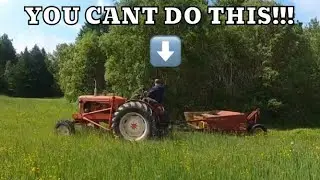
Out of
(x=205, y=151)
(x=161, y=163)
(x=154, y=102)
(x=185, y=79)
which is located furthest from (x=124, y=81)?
(x=161, y=163)

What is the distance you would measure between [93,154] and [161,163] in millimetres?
1432

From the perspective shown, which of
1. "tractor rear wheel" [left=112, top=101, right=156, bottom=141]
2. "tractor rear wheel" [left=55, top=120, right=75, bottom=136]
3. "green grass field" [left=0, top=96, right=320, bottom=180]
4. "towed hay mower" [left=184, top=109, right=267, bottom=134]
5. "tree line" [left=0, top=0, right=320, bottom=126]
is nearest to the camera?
"green grass field" [left=0, top=96, right=320, bottom=180]

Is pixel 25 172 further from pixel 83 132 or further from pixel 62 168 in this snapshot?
pixel 83 132

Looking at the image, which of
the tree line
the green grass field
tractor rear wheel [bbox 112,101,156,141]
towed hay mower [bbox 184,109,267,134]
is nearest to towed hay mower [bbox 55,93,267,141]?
tractor rear wheel [bbox 112,101,156,141]

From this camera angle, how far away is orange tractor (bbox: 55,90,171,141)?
12.9 m

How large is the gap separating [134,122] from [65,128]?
1.80 meters

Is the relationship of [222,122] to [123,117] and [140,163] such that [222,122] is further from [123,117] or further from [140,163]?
[140,163]

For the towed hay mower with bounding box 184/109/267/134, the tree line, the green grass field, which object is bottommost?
the towed hay mower with bounding box 184/109/267/134

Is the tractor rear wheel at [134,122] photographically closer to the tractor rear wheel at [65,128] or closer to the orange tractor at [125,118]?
the orange tractor at [125,118]

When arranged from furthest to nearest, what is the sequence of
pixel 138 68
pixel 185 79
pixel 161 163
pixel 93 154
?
pixel 185 79
pixel 138 68
pixel 93 154
pixel 161 163

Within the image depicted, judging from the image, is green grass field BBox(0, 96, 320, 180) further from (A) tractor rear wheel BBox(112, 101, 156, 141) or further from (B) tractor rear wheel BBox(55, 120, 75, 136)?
(B) tractor rear wheel BBox(55, 120, 75, 136)

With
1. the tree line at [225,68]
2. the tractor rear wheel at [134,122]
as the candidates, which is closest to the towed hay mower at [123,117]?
the tractor rear wheel at [134,122]

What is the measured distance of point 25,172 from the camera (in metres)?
6.72

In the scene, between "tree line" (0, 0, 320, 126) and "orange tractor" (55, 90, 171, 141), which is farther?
"tree line" (0, 0, 320, 126)
